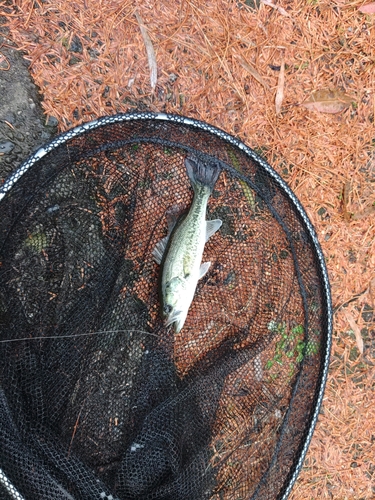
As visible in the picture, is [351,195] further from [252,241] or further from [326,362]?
[326,362]

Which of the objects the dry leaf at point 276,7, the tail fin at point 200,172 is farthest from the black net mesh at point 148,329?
the dry leaf at point 276,7

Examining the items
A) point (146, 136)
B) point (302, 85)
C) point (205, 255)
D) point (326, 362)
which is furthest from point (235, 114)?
point (326, 362)

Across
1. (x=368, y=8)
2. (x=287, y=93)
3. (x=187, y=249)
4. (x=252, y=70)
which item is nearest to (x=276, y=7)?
(x=252, y=70)

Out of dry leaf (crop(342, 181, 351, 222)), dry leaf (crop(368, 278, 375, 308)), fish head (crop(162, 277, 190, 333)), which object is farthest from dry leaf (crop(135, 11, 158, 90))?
dry leaf (crop(368, 278, 375, 308))

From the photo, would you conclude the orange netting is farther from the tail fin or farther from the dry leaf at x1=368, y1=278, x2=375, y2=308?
the tail fin

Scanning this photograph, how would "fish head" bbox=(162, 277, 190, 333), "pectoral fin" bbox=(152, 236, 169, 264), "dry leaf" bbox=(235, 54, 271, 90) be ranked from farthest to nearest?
1. "dry leaf" bbox=(235, 54, 271, 90)
2. "pectoral fin" bbox=(152, 236, 169, 264)
3. "fish head" bbox=(162, 277, 190, 333)

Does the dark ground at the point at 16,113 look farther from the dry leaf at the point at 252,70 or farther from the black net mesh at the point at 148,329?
the dry leaf at the point at 252,70

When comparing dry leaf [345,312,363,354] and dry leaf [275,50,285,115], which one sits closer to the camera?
dry leaf [275,50,285,115]

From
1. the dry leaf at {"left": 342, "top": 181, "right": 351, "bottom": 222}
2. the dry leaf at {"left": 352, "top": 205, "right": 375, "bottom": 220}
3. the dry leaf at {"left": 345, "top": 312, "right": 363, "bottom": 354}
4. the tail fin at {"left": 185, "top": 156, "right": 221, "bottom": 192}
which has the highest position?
the tail fin at {"left": 185, "top": 156, "right": 221, "bottom": 192}
